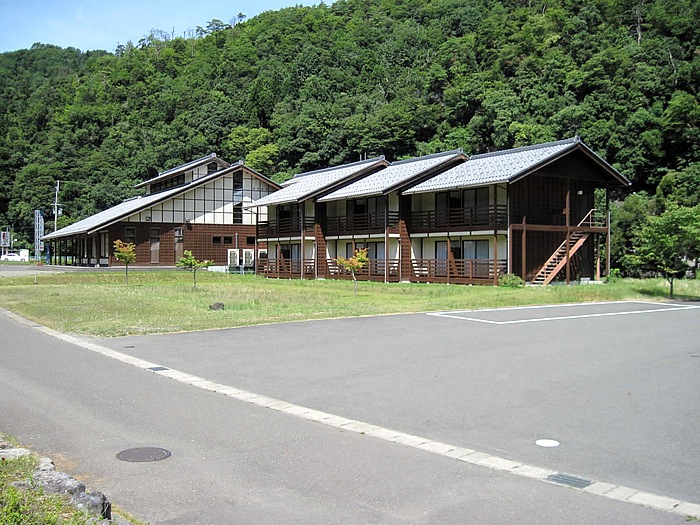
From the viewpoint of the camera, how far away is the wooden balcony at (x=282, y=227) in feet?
143

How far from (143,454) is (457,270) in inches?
1143

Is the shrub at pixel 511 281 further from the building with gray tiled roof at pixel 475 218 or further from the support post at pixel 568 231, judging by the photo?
the support post at pixel 568 231

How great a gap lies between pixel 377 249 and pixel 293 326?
23.8 metres

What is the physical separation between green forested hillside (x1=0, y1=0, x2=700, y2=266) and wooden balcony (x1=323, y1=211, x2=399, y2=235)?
24.9m

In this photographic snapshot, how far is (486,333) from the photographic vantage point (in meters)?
15.0

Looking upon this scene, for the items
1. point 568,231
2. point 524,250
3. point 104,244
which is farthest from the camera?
point 104,244

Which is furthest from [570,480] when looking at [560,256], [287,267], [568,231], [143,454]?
[287,267]

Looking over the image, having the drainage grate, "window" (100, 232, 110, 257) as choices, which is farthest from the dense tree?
"window" (100, 232, 110, 257)

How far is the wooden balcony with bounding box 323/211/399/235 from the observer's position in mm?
37844

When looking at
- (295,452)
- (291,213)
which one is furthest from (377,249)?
(295,452)

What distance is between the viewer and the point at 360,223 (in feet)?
133

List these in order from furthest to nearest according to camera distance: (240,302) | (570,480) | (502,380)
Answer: (240,302) → (502,380) → (570,480)

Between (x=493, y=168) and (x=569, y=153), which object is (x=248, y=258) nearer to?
(x=493, y=168)

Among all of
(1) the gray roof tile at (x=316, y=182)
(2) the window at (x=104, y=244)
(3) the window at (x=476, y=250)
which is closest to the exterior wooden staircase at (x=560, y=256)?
(3) the window at (x=476, y=250)
